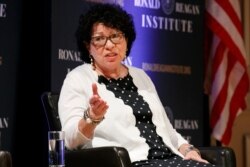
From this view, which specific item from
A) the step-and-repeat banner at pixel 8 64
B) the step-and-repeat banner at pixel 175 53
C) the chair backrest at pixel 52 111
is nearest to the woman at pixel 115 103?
the chair backrest at pixel 52 111

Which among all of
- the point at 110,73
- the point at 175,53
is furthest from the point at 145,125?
the point at 175,53

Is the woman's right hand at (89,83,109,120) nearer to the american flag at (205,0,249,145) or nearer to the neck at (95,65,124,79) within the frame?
the neck at (95,65,124,79)

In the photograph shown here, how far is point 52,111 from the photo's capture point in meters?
3.45

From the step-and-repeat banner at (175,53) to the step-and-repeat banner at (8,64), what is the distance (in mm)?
825

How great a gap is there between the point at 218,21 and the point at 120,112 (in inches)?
92.8

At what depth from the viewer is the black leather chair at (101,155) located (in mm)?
2920

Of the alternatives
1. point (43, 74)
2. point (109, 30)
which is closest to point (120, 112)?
point (109, 30)

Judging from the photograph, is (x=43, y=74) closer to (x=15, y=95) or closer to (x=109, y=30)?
(x=15, y=95)

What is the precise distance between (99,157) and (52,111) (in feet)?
1.79

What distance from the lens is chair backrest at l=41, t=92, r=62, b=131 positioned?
3.41m

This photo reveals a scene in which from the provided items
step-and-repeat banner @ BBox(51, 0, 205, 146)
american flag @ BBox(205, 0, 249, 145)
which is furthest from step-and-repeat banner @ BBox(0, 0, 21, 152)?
american flag @ BBox(205, 0, 249, 145)

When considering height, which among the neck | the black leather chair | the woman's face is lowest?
the black leather chair

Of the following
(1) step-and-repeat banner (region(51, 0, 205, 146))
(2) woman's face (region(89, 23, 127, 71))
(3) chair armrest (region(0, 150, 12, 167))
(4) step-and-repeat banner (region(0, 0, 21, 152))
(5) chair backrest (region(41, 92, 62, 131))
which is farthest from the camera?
(1) step-and-repeat banner (region(51, 0, 205, 146))

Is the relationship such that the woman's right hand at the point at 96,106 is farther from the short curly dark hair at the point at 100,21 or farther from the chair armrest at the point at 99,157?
the short curly dark hair at the point at 100,21
